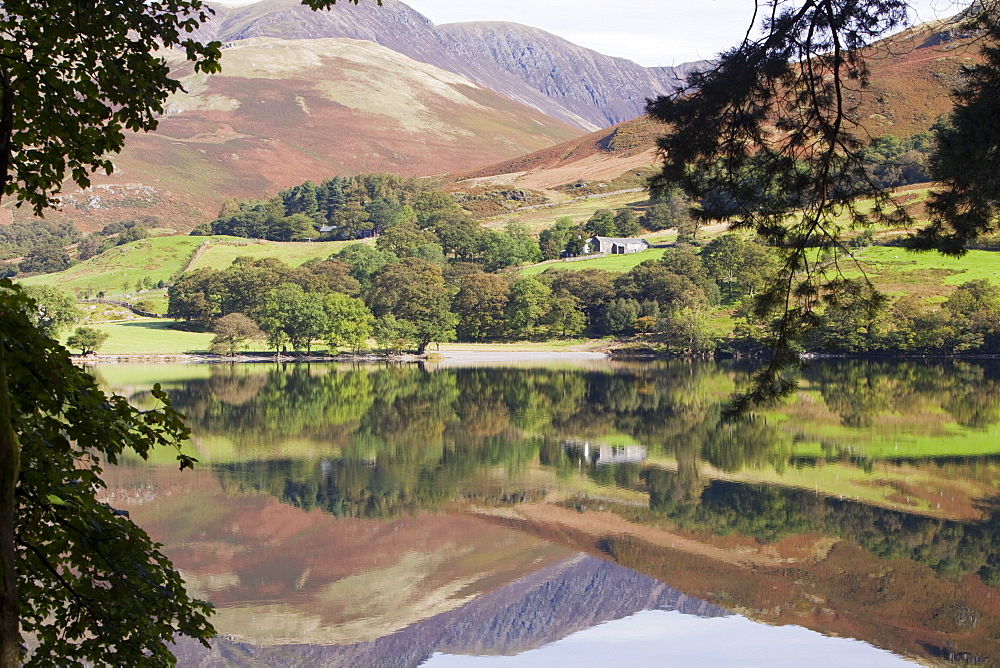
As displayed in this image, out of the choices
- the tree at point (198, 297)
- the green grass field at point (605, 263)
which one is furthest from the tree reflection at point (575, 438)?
the green grass field at point (605, 263)

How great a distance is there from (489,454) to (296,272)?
49787 mm

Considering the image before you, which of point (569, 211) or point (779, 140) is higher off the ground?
point (569, 211)

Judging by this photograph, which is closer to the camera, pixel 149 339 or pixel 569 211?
pixel 149 339

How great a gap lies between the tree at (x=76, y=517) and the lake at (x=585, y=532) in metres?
7.99

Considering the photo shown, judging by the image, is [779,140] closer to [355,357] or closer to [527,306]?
[355,357]

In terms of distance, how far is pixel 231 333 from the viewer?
66.1 m

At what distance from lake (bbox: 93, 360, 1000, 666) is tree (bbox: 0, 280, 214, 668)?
799cm

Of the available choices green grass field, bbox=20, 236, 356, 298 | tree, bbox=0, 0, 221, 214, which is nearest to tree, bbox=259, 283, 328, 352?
green grass field, bbox=20, 236, 356, 298

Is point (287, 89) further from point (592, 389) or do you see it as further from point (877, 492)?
point (877, 492)

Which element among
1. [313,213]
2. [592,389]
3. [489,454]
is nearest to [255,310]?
[592,389]

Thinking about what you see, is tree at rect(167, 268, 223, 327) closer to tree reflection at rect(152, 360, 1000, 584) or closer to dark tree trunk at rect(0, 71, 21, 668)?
tree reflection at rect(152, 360, 1000, 584)

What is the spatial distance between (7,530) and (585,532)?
53.3 feet

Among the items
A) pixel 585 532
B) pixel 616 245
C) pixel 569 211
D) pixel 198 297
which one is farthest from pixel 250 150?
pixel 585 532

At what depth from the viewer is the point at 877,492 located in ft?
73.4
